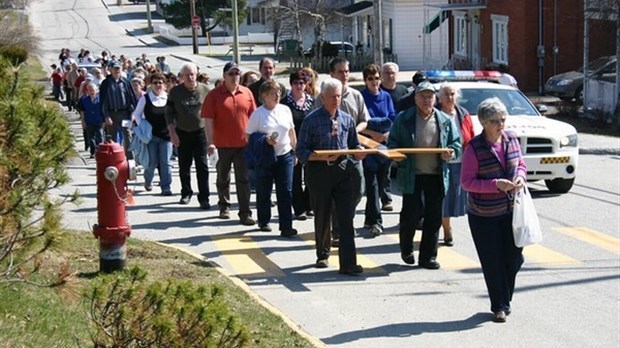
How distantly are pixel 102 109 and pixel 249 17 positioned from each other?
7278 centimetres

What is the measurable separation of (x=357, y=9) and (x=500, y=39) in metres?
22.2

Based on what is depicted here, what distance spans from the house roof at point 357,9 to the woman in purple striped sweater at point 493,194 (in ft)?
179

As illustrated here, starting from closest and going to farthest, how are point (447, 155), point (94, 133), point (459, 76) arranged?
point (447, 155) < point (459, 76) < point (94, 133)

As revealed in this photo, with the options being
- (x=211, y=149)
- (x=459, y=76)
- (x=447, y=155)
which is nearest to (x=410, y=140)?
(x=447, y=155)

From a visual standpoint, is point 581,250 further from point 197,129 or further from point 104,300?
point 104,300

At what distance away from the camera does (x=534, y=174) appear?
16.9 metres

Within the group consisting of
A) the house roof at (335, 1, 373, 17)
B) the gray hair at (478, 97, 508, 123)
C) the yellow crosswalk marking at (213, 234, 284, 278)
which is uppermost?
the house roof at (335, 1, 373, 17)

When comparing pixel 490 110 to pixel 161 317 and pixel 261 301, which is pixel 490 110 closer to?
pixel 261 301

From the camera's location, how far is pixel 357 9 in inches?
2566

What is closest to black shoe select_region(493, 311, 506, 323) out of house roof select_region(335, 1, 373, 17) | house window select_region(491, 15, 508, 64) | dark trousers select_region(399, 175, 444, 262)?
dark trousers select_region(399, 175, 444, 262)

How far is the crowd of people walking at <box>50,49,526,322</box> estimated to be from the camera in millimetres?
9562

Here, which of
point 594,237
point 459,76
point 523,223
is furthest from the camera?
point 459,76

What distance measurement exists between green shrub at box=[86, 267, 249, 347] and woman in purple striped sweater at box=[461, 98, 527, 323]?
407cm

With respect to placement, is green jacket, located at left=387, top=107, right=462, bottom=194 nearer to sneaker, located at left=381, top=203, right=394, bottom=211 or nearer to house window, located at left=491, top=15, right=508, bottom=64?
sneaker, located at left=381, top=203, right=394, bottom=211
